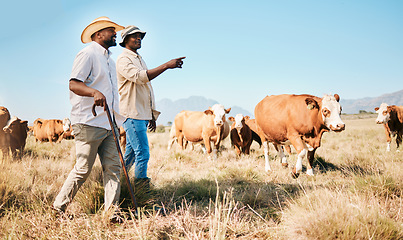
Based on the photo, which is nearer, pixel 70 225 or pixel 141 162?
pixel 70 225

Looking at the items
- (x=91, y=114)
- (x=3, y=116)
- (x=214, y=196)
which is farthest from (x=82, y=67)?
(x=3, y=116)

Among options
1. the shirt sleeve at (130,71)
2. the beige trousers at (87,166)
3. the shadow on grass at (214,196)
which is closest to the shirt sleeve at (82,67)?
the beige trousers at (87,166)

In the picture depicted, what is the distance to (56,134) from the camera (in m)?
17.4

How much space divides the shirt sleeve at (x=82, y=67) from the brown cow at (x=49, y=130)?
15.6 meters

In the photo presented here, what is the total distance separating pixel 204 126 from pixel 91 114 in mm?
8742

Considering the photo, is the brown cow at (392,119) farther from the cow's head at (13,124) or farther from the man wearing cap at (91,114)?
the cow's head at (13,124)

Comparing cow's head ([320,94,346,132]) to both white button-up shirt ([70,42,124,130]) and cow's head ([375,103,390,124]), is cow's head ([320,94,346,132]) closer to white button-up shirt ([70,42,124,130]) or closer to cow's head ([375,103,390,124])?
white button-up shirt ([70,42,124,130])

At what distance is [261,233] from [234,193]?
1973mm

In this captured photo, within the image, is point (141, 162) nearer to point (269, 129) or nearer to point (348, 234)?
point (348, 234)

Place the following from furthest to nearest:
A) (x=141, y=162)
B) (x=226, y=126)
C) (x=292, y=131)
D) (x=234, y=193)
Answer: (x=226, y=126)
(x=292, y=131)
(x=234, y=193)
(x=141, y=162)

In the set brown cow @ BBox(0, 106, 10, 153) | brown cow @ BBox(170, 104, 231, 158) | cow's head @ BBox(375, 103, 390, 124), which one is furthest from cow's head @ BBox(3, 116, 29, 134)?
cow's head @ BBox(375, 103, 390, 124)

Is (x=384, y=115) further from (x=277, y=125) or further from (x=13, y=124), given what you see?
(x=13, y=124)

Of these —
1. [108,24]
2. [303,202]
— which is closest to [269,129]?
[303,202]

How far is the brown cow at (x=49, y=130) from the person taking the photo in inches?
679
